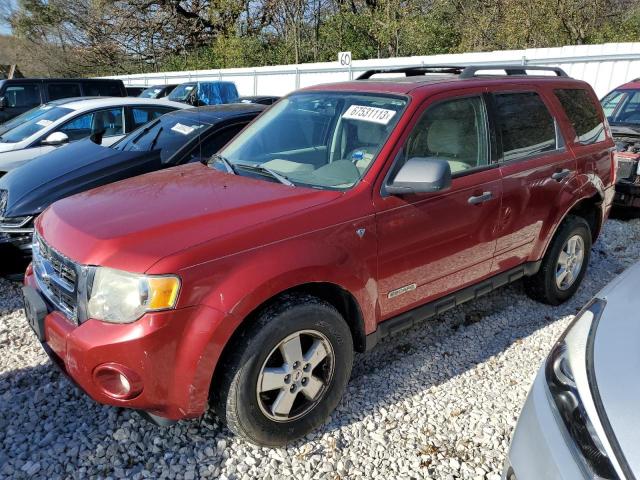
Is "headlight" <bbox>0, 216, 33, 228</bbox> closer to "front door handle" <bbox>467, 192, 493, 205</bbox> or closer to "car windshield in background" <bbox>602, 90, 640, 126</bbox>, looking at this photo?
"front door handle" <bbox>467, 192, 493, 205</bbox>

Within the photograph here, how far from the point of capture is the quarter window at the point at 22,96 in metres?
10.6

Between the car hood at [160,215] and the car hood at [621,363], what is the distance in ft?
4.49

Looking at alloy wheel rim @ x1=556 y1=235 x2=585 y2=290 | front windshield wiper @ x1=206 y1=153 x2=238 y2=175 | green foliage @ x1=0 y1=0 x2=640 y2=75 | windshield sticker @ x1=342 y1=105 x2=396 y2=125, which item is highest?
green foliage @ x1=0 y1=0 x2=640 y2=75

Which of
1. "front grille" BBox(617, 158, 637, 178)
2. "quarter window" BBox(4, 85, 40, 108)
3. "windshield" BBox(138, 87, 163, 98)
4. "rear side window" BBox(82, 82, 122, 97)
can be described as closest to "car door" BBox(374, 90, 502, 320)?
"front grille" BBox(617, 158, 637, 178)

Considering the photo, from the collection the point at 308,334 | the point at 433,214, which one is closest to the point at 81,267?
the point at 308,334

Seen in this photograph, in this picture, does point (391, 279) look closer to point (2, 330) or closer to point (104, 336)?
point (104, 336)

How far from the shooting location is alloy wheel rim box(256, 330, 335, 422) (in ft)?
8.14

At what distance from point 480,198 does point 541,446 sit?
184 cm

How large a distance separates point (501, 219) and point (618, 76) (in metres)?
10.8

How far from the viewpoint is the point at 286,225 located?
2420 mm

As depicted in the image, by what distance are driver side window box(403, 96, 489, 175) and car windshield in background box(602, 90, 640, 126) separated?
16.4ft

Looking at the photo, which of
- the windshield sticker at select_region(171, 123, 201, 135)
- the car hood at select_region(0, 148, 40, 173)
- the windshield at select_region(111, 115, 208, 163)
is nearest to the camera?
the windshield at select_region(111, 115, 208, 163)

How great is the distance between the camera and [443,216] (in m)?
3.04

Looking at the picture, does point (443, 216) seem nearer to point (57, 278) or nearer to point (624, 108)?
point (57, 278)
